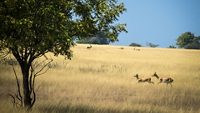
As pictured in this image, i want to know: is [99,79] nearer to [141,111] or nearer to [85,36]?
[141,111]

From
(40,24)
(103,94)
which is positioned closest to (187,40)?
(103,94)

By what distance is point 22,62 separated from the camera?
57.0ft

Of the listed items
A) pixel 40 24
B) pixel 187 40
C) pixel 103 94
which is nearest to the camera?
pixel 40 24

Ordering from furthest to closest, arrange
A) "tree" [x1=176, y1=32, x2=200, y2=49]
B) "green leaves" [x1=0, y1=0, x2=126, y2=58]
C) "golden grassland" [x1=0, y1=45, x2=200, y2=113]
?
"tree" [x1=176, y1=32, x2=200, y2=49] < "golden grassland" [x1=0, y1=45, x2=200, y2=113] < "green leaves" [x1=0, y1=0, x2=126, y2=58]

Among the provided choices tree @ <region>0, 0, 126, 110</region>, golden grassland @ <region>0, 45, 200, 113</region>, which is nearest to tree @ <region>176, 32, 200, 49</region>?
golden grassland @ <region>0, 45, 200, 113</region>

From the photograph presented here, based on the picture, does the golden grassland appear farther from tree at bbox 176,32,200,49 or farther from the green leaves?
tree at bbox 176,32,200,49

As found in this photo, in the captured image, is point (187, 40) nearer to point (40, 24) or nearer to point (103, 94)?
point (103, 94)

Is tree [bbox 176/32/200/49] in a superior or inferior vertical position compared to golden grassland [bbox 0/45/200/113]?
superior

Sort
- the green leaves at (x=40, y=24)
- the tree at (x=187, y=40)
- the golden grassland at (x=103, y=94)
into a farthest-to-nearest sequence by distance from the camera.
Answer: the tree at (x=187, y=40)
the golden grassland at (x=103, y=94)
the green leaves at (x=40, y=24)

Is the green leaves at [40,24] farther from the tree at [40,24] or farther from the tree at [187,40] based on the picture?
the tree at [187,40]

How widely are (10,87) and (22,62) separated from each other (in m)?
7.15

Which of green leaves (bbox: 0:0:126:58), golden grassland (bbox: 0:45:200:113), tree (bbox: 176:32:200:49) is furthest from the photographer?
tree (bbox: 176:32:200:49)

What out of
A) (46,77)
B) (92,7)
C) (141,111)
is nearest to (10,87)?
(46,77)

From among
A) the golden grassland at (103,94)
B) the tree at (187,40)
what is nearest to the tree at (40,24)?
the golden grassland at (103,94)
